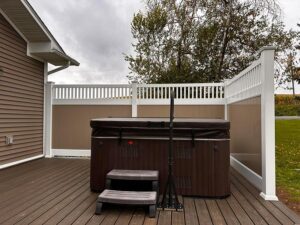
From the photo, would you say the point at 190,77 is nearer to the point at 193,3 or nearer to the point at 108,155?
the point at 193,3

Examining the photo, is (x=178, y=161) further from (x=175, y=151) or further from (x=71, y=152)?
(x=71, y=152)

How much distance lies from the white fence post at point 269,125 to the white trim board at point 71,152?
176 inches

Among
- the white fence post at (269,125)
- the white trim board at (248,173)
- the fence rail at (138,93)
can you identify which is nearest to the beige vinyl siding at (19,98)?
the fence rail at (138,93)

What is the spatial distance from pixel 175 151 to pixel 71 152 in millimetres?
4041

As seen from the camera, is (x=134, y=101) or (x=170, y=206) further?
(x=134, y=101)

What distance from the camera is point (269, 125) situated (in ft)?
11.5

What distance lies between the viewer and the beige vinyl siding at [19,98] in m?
5.36

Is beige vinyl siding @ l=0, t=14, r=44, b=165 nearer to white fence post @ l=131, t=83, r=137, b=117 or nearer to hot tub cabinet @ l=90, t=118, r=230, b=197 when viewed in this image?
white fence post @ l=131, t=83, r=137, b=117

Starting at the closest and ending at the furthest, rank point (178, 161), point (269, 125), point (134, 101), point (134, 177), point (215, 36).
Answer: point (134, 177)
point (269, 125)
point (178, 161)
point (134, 101)
point (215, 36)

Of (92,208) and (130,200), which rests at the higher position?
(130,200)

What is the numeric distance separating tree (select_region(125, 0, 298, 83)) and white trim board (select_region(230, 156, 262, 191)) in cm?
492

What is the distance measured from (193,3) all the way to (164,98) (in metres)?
5.08

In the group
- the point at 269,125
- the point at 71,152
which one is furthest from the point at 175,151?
the point at 71,152

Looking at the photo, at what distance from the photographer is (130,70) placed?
12.4m
